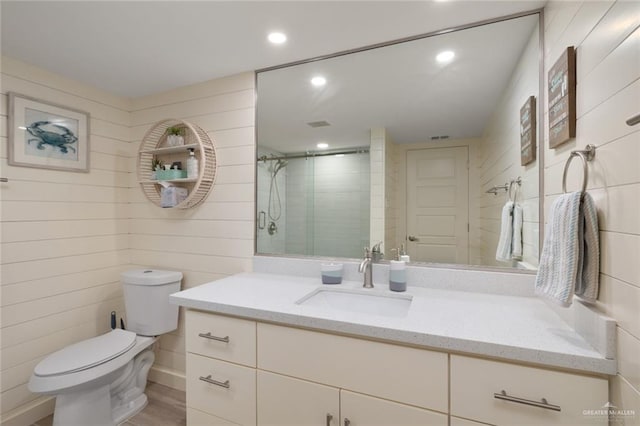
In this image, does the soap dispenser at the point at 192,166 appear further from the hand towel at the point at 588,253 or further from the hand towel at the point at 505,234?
the hand towel at the point at 588,253

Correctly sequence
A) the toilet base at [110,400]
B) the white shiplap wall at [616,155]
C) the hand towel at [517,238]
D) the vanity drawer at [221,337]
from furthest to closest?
1. the toilet base at [110,400]
2. the hand towel at [517,238]
3. the vanity drawer at [221,337]
4. the white shiplap wall at [616,155]

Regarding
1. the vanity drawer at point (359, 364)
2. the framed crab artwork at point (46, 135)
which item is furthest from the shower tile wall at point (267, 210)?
the framed crab artwork at point (46, 135)

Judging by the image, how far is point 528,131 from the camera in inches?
53.2

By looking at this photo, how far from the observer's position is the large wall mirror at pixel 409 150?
4.65 feet

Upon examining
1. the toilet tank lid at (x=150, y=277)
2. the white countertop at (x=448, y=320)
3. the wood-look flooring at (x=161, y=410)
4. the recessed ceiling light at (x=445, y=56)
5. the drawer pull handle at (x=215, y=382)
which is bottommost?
the wood-look flooring at (x=161, y=410)

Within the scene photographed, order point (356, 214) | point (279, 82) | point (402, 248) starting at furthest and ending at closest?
point (279, 82) → point (356, 214) → point (402, 248)

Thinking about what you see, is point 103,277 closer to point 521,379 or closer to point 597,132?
point 521,379

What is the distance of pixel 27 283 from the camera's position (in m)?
1.82

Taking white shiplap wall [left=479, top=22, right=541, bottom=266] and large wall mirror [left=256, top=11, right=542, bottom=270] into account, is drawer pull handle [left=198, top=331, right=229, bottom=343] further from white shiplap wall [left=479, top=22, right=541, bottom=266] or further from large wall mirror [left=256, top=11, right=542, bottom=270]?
white shiplap wall [left=479, top=22, right=541, bottom=266]

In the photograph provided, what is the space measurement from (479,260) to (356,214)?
712mm

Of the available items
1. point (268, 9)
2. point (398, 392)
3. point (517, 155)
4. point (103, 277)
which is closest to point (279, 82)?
point (268, 9)

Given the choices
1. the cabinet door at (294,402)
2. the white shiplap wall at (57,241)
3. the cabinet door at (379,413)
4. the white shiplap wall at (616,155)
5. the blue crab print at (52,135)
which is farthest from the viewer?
the blue crab print at (52,135)

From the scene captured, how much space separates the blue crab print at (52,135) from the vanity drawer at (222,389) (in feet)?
5.67

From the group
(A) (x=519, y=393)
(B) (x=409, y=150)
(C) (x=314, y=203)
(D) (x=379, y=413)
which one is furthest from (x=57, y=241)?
(A) (x=519, y=393)
